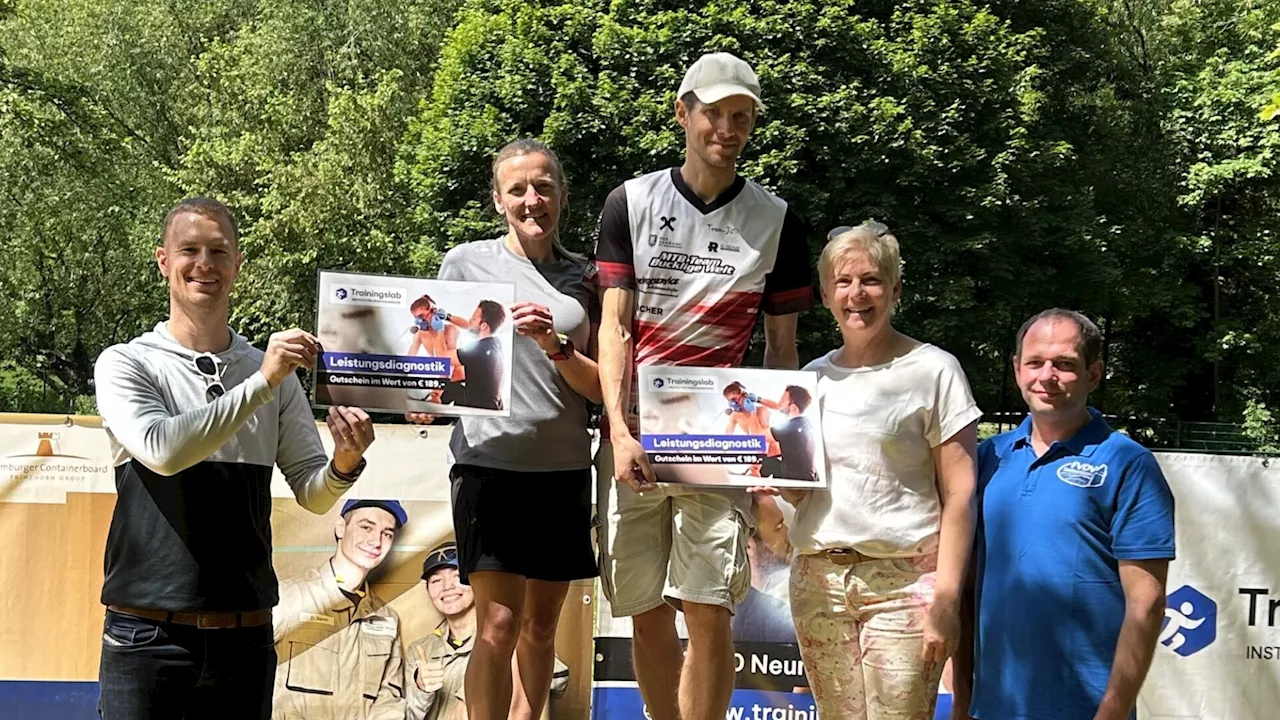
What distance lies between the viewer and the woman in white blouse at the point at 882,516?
319 cm

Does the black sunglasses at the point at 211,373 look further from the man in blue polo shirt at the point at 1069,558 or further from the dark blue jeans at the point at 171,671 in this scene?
the man in blue polo shirt at the point at 1069,558

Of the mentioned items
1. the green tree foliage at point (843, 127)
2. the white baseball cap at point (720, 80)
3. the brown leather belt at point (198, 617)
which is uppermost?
the green tree foliage at point (843, 127)

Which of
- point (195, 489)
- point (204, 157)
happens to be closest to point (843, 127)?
point (204, 157)

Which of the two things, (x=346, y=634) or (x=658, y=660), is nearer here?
(x=658, y=660)

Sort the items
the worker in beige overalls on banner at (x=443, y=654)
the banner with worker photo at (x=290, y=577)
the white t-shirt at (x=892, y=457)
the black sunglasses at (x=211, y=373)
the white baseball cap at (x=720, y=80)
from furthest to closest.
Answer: the worker in beige overalls on banner at (x=443, y=654) < the banner with worker photo at (x=290, y=577) < the white baseball cap at (x=720, y=80) < the white t-shirt at (x=892, y=457) < the black sunglasses at (x=211, y=373)

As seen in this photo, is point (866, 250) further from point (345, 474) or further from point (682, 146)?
point (682, 146)

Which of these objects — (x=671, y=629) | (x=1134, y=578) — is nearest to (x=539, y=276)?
(x=671, y=629)

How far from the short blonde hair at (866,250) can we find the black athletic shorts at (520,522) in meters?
1.13

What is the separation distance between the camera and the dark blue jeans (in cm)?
300

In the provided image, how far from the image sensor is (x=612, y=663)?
19.1ft

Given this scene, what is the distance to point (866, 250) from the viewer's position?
10.9 ft

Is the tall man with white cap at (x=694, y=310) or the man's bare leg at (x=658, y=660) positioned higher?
the tall man with white cap at (x=694, y=310)

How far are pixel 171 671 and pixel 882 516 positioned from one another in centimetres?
184

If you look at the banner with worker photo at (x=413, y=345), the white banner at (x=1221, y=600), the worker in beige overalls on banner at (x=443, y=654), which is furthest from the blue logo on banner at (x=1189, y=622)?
the banner with worker photo at (x=413, y=345)
